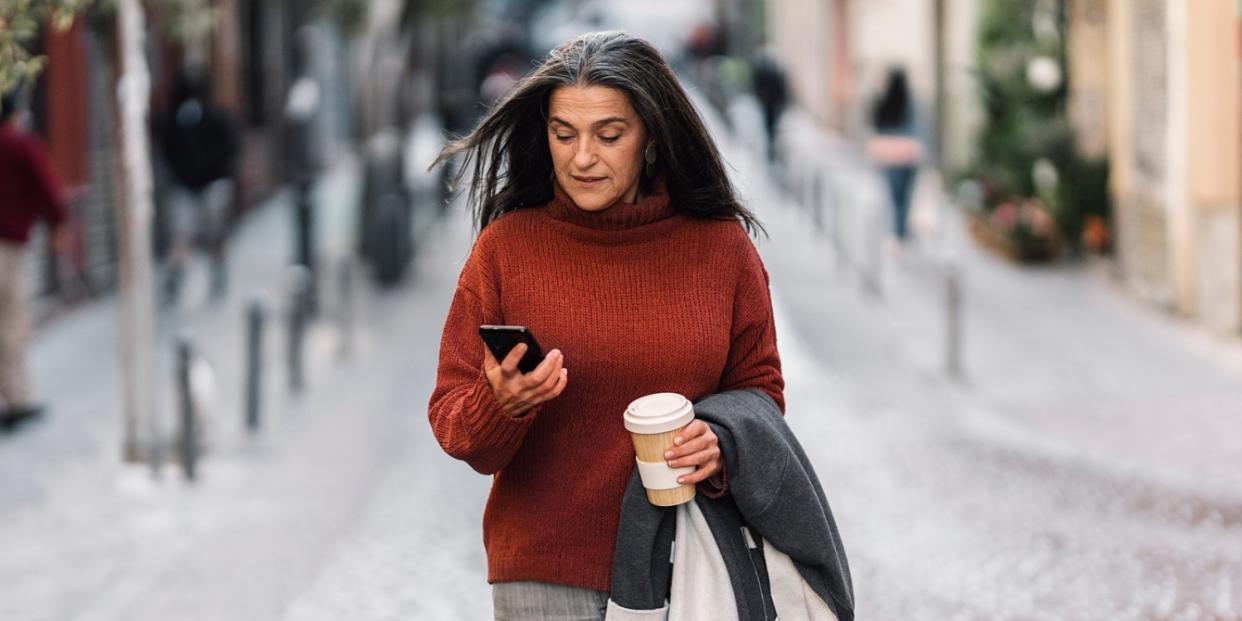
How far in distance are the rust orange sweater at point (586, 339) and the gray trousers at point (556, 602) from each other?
0.03m

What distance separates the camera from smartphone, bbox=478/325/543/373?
8.99ft

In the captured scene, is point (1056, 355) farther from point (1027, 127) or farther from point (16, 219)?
point (16, 219)

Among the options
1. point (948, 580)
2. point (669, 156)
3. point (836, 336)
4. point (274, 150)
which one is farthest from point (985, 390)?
point (274, 150)

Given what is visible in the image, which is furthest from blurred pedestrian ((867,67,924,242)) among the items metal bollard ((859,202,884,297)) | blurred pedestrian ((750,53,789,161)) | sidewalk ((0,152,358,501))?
blurred pedestrian ((750,53,789,161))

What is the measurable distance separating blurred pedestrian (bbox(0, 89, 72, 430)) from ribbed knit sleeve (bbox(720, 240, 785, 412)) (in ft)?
23.8

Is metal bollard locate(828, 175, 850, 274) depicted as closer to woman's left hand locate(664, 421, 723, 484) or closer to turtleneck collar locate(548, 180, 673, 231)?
turtleneck collar locate(548, 180, 673, 231)

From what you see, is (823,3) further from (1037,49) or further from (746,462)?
(746,462)

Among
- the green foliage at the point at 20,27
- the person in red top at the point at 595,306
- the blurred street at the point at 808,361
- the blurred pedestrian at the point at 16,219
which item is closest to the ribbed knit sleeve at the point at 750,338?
the person in red top at the point at 595,306

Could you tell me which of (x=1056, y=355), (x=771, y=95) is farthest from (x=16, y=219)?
(x=771, y=95)

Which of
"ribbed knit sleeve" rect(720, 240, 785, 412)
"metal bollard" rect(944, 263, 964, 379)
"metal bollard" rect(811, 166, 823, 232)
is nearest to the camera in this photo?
"ribbed knit sleeve" rect(720, 240, 785, 412)

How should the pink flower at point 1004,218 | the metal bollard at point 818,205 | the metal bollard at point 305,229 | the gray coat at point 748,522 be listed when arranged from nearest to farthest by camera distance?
the gray coat at point 748,522
the metal bollard at point 305,229
the pink flower at point 1004,218
the metal bollard at point 818,205

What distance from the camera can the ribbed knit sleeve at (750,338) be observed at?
312 centimetres

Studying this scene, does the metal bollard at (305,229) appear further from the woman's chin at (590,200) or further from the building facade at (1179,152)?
the woman's chin at (590,200)

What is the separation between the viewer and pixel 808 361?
11.7 metres
